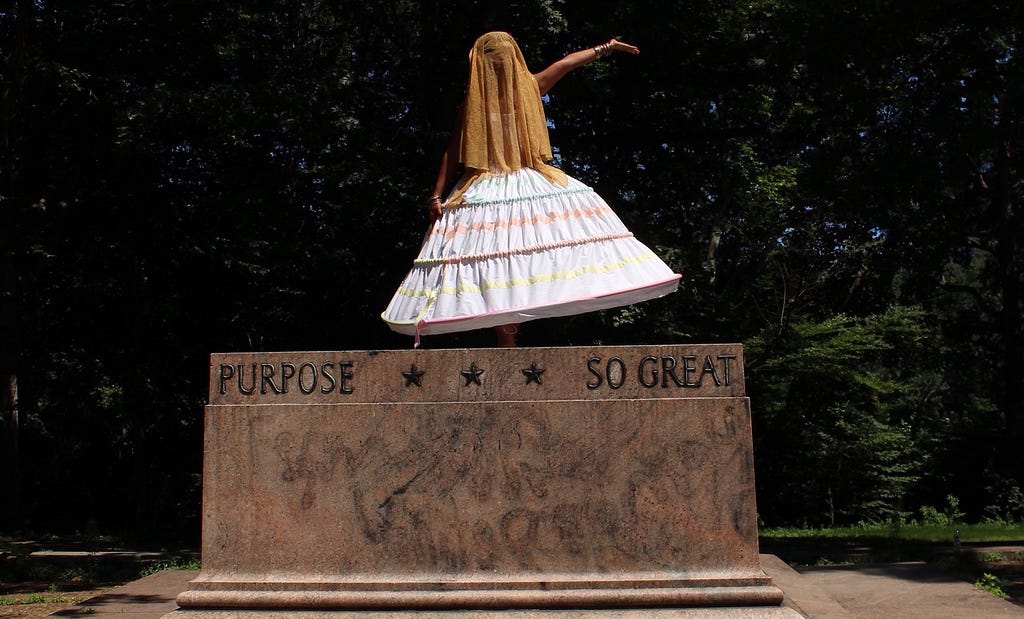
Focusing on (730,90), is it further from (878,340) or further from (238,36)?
(238,36)

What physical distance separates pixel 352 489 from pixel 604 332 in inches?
340

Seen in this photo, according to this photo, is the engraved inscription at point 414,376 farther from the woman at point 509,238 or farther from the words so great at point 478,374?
the woman at point 509,238

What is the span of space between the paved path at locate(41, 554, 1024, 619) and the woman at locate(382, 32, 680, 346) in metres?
2.14

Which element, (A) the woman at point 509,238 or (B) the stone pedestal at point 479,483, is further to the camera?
(A) the woman at point 509,238

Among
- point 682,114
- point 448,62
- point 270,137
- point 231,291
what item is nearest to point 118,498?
point 231,291

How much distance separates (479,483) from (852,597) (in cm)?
326

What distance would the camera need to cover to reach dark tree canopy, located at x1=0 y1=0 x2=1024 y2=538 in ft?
43.7

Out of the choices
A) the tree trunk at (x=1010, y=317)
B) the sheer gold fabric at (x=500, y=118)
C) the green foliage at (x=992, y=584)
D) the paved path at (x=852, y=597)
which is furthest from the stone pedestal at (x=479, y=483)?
the tree trunk at (x=1010, y=317)

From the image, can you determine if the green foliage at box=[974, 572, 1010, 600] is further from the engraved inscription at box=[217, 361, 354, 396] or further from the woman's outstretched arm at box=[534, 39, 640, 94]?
the engraved inscription at box=[217, 361, 354, 396]

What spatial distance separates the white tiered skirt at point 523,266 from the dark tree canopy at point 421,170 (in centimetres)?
666

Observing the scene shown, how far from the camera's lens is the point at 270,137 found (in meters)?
14.7

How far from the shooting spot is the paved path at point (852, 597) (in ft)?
20.7

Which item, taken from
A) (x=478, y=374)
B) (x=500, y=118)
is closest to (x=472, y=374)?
(x=478, y=374)

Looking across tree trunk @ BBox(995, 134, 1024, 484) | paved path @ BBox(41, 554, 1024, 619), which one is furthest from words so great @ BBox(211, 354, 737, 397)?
tree trunk @ BBox(995, 134, 1024, 484)
